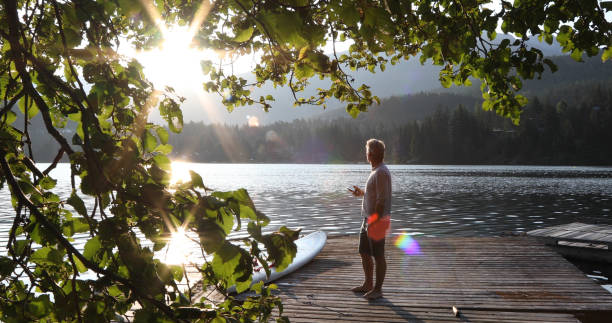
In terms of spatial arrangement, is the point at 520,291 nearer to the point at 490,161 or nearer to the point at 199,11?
the point at 199,11

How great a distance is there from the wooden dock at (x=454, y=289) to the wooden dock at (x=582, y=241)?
13.6ft

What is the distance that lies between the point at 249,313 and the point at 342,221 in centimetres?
2428

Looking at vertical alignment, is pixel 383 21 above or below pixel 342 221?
above

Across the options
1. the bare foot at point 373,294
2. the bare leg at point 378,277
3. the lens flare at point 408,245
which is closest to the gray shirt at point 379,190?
the bare leg at point 378,277

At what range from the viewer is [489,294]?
6.88 meters

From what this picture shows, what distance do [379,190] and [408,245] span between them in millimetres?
5596

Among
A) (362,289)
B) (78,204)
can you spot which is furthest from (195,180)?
(362,289)

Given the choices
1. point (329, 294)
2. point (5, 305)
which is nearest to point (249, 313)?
point (5, 305)

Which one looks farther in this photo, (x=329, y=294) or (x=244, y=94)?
(x=329, y=294)

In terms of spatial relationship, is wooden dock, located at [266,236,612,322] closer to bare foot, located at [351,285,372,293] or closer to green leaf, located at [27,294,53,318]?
bare foot, located at [351,285,372,293]

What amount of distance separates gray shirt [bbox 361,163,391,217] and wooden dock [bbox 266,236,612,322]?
1.53 meters

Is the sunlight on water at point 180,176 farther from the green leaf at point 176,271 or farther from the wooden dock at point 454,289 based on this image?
the wooden dock at point 454,289

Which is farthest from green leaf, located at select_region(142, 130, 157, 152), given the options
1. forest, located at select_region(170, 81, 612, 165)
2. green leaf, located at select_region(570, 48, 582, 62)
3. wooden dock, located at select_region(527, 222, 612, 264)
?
forest, located at select_region(170, 81, 612, 165)

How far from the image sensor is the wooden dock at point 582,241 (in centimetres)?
1328
